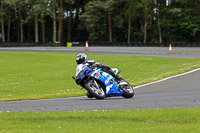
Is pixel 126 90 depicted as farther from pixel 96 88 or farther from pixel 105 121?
pixel 105 121

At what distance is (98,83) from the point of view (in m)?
11.7

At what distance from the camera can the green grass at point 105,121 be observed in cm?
664

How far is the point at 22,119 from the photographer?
26.4 feet

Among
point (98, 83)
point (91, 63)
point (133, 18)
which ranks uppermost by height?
point (133, 18)

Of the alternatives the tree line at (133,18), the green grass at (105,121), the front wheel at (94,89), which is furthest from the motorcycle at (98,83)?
the tree line at (133,18)

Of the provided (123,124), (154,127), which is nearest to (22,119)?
(123,124)

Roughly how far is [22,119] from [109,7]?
5970 cm

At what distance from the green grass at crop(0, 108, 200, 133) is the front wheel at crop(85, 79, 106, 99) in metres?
2.74

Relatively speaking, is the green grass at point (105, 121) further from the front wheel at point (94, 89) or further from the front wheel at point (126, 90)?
the front wheel at point (126, 90)

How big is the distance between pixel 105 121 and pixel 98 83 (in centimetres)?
416

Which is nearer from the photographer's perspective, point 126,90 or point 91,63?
point 91,63

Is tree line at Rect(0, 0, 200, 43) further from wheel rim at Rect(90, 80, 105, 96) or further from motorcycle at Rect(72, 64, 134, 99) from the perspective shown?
wheel rim at Rect(90, 80, 105, 96)

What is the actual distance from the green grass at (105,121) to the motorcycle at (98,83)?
2.82 m

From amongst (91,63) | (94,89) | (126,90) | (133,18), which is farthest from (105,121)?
(133,18)
